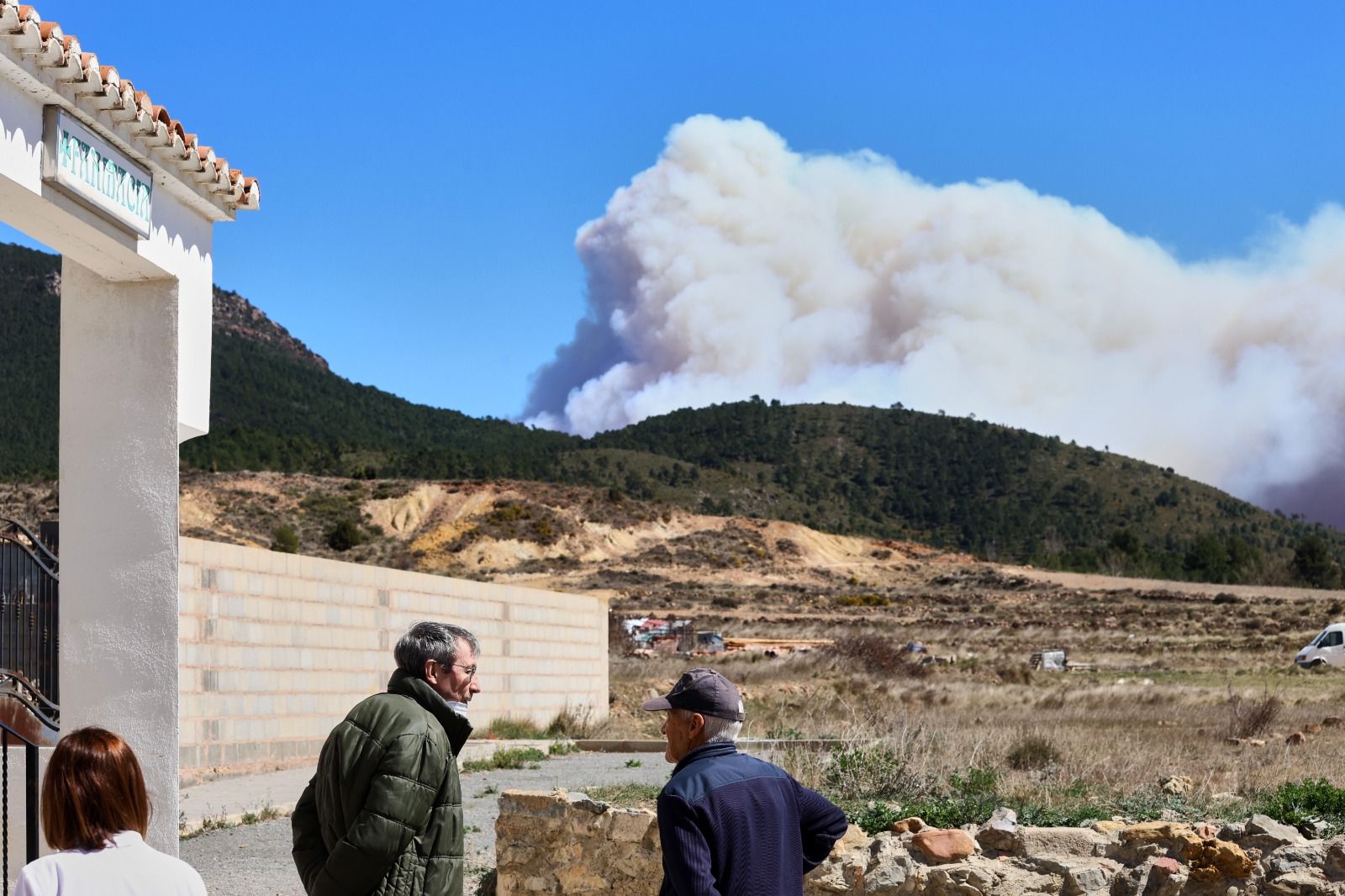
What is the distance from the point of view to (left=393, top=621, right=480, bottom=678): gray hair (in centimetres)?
472

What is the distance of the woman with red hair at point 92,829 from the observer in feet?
11.0

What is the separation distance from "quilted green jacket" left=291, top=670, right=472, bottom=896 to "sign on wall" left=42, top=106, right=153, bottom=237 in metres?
3.69

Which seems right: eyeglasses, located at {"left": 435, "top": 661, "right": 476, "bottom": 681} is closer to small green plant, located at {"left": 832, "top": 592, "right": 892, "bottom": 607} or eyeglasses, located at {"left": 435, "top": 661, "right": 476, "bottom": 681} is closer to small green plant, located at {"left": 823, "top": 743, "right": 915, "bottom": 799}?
small green plant, located at {"left": 823, "top": 743, "right": 915, "bottom": 799}

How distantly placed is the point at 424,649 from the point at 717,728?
1.07 meters

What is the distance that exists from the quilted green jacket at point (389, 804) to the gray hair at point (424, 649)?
0.14ft

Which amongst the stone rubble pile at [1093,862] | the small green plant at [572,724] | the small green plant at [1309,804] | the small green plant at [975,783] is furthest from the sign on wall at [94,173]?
the small green plant at [572,724]

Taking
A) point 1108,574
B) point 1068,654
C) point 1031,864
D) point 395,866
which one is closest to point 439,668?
point 395,866

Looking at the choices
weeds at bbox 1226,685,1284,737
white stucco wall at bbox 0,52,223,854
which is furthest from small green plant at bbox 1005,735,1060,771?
white stucco wall at bbox 0,52,223,854

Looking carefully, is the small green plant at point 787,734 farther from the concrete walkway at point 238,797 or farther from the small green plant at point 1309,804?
the small green plant at point 1309,804

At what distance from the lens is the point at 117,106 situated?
23.9ft

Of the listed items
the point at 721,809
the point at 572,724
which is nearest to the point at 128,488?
the point at 721,809

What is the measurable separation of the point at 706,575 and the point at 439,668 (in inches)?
2739

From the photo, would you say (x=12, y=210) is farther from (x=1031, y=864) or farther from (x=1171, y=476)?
(x=1171, y=476)

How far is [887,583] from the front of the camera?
257ft
